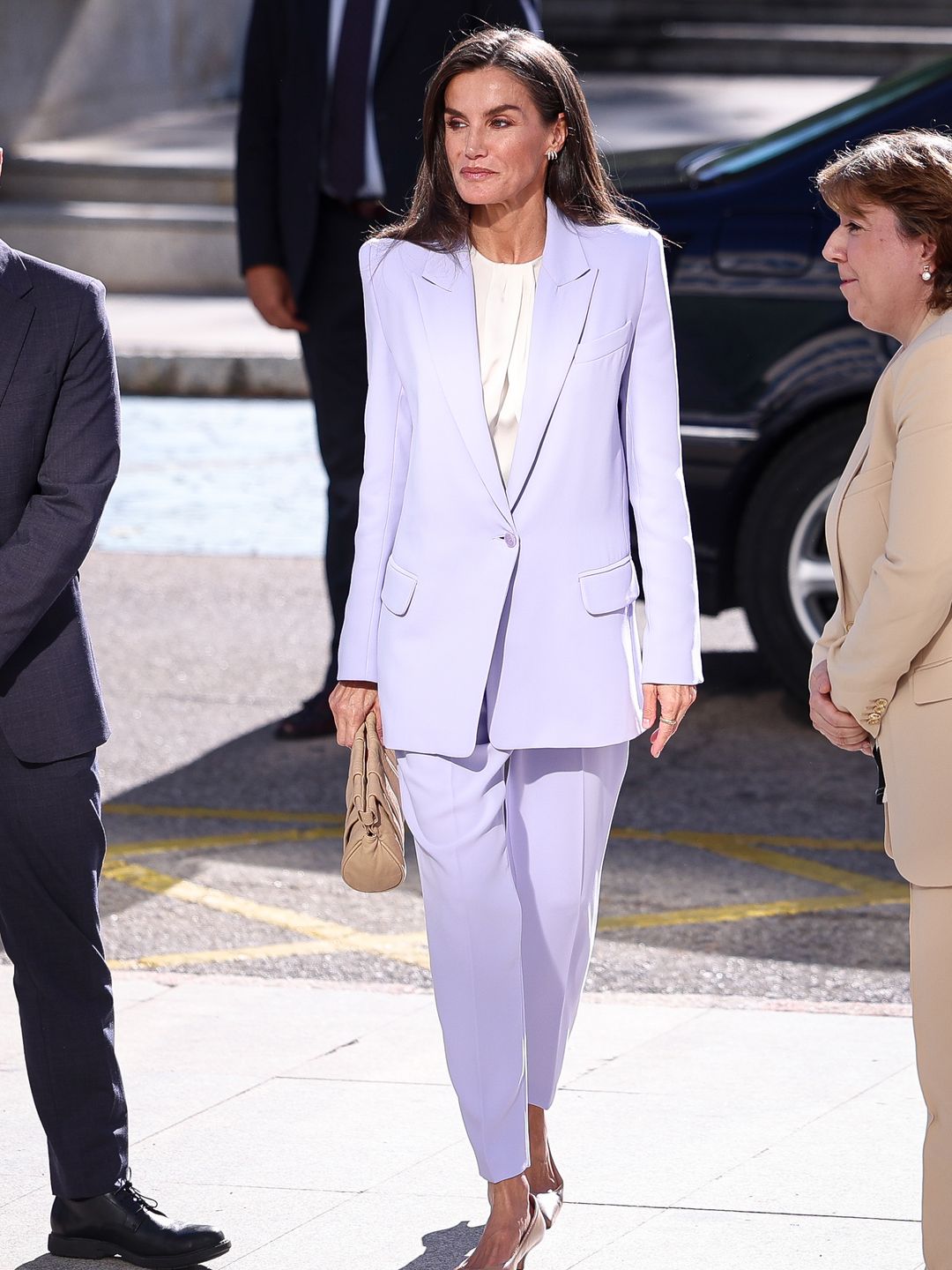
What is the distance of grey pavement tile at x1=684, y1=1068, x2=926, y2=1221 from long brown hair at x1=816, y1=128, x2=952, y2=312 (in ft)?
4.76

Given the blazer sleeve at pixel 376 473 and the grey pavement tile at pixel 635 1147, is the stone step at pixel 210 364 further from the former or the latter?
the blazer sleeve at pixel 376 473

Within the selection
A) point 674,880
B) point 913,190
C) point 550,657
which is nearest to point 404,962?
point 674,880

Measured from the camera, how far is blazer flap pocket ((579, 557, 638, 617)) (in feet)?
10.6

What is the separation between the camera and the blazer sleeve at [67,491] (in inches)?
121

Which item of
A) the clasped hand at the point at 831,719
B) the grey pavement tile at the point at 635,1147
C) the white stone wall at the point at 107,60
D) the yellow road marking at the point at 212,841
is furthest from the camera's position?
the white stone wall at the point at 107,60

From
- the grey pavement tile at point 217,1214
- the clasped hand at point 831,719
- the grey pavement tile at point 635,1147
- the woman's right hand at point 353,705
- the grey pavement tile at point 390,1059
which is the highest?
the clasped hand at point 831,719

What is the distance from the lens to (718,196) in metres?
6.27

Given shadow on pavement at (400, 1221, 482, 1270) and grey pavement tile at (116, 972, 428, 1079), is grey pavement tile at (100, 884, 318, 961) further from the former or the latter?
shadow on pavement at (400, 1221, 482, 1270)

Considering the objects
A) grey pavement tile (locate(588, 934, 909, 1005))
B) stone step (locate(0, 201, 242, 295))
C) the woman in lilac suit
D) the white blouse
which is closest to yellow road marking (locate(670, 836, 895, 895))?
grey pavement tile (locate(588, 934, 909, 1005))

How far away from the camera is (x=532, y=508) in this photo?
3.21m

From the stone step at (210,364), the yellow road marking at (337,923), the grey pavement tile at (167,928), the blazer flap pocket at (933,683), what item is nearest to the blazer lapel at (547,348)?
the blazer flap pocket at (933,683)

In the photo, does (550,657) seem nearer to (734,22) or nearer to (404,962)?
(404,962)

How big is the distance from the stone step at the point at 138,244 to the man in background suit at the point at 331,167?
38.7 feet

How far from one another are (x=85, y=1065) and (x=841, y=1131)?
134 centimetres
